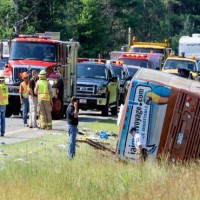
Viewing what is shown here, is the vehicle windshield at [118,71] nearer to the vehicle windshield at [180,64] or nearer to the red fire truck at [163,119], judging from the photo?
the vehicle windshield at [180,64]

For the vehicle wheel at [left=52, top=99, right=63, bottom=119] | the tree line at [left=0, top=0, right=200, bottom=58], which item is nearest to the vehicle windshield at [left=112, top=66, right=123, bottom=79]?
the vehicle wheel at [left=52, top=99, right=63, bottom=119]

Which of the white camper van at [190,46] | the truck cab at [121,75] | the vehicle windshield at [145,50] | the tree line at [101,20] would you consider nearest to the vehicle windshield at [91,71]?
the truck cab at [121,75]

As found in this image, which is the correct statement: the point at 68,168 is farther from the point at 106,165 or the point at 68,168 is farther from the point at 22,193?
the point at 22,193

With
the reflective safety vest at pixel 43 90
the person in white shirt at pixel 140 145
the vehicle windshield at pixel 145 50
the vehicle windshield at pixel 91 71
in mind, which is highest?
the person in white shirt at pixel 140 145

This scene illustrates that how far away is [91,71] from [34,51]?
434 cm

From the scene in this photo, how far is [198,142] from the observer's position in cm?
1727

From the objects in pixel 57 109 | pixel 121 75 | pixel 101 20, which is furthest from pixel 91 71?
pixel 101 20

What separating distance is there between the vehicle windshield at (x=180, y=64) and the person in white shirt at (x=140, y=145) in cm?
2097

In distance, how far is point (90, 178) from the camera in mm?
14406

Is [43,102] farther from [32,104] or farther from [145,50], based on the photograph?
[145,50]

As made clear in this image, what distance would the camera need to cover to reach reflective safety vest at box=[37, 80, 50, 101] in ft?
84.8

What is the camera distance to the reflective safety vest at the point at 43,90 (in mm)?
25844

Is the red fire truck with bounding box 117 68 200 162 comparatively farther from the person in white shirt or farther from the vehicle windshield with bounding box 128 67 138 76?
the vehicle windshield with bounding box 128 67 138 76

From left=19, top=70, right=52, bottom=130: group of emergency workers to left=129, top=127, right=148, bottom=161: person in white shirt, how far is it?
872cm
